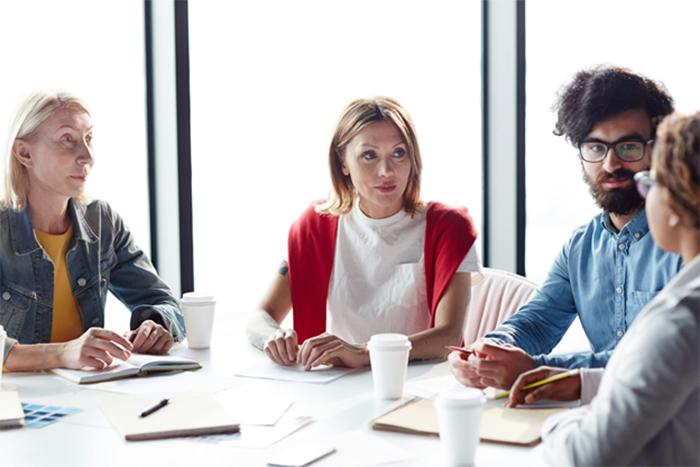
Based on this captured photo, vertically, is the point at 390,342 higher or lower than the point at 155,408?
higher

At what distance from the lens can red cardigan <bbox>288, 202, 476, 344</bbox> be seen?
2.43 m

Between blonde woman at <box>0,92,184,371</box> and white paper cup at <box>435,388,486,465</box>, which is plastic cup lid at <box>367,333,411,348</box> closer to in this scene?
white paper cup at <box>435,388,486,465</box>

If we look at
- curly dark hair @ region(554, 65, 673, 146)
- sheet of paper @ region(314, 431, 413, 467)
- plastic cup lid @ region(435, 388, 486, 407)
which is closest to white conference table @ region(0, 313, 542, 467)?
sheet of paper @ region(314, 431, 413, 467)

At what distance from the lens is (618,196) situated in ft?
6.73

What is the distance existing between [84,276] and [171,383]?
0.70 metres

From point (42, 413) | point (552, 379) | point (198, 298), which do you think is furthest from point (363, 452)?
point (198, 298)

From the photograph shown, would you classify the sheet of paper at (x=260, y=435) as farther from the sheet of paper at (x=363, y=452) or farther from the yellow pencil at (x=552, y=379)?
the yellow pencil at (x=552, y=379)

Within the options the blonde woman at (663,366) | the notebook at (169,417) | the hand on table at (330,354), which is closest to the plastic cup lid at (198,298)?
the hand on table at (330,354)

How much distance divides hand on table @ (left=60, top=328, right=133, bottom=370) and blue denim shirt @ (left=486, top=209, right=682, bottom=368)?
2.93 feet

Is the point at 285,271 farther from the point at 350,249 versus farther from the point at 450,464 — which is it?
the point at 450,464

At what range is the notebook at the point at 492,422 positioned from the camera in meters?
1.50

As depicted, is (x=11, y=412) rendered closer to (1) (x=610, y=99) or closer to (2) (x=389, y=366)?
(2) (x=389, y=366)

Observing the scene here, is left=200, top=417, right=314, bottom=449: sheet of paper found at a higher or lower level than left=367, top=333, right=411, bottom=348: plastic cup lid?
lower

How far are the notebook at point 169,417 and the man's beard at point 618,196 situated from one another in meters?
1.02
